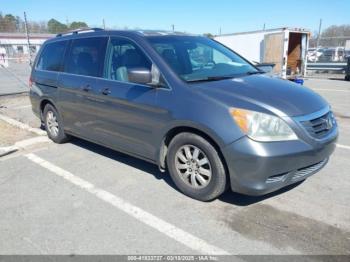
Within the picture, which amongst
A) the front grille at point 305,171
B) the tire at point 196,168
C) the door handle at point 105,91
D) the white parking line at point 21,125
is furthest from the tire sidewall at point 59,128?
the front grille at point 305,171

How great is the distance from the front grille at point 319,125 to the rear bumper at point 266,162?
0.40 feet

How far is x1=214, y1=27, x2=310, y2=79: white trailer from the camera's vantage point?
45.3 feet

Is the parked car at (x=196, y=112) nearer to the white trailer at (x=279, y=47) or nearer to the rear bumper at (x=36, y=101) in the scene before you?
the rear bumper at (x=36, y=101)

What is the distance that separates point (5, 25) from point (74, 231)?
113 feet

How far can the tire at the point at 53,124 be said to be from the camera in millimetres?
6020

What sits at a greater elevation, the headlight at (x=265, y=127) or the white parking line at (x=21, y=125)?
the headlight at (x=265, y=127)

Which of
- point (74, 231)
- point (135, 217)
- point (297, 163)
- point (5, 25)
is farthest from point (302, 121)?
point (5, 25)

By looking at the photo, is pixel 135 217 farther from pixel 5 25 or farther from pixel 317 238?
pixel 5 25

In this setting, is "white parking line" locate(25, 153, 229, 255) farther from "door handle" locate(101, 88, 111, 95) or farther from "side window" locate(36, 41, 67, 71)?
"side window" locate(36, 41, 67, 71)

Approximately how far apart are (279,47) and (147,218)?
1203 centimetres

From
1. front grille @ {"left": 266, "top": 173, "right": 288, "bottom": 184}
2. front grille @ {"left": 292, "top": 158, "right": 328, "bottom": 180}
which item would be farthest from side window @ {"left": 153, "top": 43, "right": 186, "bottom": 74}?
front grille @ {"left": 292, "top": 158, "right": 328, "bottom": 180}

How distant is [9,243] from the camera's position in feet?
10.6

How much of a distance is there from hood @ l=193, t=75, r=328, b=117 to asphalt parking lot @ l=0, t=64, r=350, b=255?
104 centimetres

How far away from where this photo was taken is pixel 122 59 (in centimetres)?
452
